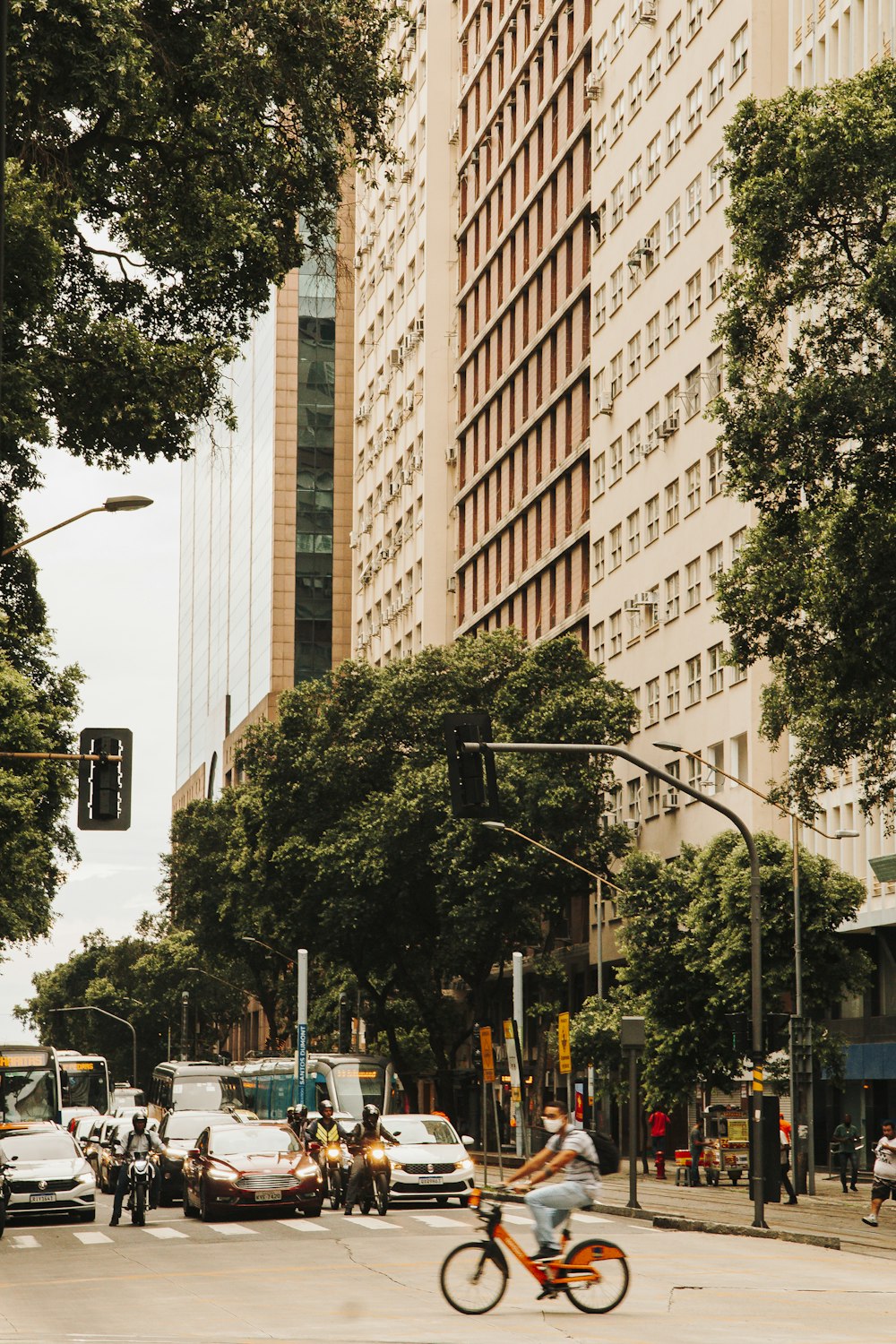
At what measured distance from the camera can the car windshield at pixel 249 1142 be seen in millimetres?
31219

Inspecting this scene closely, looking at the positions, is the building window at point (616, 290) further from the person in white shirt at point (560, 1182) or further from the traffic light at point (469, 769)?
the person in white shirt at point (560, 1182)

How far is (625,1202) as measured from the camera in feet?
112

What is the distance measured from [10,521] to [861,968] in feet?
66.1

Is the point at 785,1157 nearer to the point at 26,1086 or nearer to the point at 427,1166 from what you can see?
the point at 427,1166

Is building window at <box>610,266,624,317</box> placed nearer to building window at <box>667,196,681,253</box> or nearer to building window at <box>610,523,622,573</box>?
building window at <box>667,196,681,253</box>

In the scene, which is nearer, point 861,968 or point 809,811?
point 809,811

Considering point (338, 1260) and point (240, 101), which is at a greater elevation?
point (240, 101)

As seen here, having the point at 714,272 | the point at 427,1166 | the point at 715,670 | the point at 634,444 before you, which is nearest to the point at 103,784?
the point at 427,1166

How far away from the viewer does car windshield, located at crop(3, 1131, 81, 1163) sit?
33.1 m

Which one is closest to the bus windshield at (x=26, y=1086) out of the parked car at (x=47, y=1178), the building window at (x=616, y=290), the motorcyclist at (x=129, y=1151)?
the parked car at (x=47, y=1178)

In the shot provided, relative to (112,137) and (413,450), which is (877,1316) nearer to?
(112,137)

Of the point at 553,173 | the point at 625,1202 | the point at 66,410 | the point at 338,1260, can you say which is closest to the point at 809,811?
the point at 625,1202

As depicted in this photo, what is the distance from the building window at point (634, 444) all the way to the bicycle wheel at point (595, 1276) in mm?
47092

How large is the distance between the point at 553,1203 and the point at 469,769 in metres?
7.03
